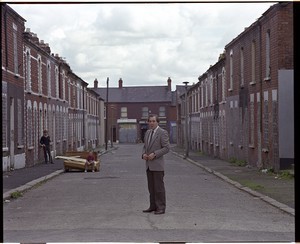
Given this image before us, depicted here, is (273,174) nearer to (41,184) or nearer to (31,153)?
(41,184)

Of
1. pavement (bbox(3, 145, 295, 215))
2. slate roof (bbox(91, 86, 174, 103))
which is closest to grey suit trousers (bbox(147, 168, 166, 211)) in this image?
pavement (bbox(3, 145, 295, 215))

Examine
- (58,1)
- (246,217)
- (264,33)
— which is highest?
(264,33)

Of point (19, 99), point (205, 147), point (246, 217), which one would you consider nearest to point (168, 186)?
point (246, 217)

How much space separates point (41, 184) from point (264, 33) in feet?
35.4

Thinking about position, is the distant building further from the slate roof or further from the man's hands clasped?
the man's hands clasped

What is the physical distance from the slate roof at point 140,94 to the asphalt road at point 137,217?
84721 mm

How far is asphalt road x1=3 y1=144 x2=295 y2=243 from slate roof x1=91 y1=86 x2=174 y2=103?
84.7m

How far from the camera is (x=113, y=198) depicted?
1638 centimetres

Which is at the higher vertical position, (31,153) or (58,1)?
(58,1)

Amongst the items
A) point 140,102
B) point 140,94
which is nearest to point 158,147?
point 140,102

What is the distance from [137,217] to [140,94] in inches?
3750

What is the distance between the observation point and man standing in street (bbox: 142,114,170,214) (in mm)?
12789

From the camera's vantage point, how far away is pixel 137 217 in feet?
41.2

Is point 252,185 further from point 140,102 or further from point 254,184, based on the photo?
point 140,102
